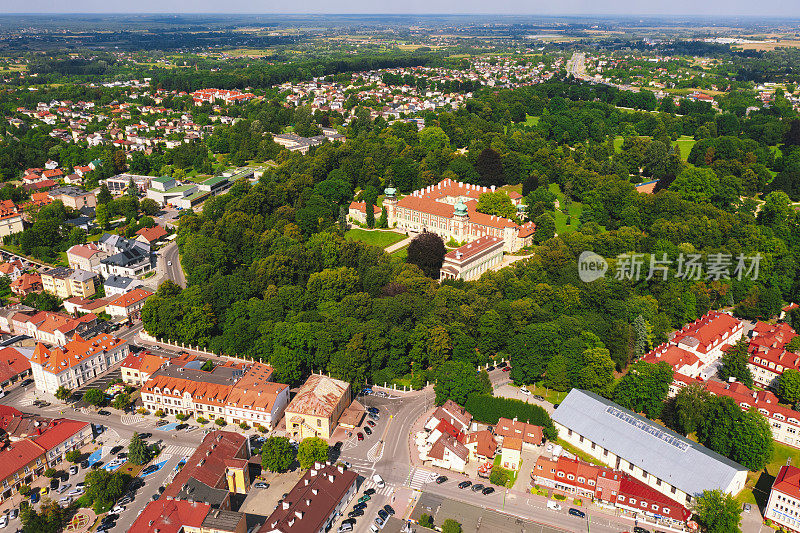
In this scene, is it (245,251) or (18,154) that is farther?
(18,154)

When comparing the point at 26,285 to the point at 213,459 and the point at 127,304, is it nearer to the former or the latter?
the point at 127,304

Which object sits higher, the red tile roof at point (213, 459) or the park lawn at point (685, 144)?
the park lawn at point (685, 144)

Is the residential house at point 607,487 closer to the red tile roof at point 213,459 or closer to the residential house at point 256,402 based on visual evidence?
the residential house at point 256,402

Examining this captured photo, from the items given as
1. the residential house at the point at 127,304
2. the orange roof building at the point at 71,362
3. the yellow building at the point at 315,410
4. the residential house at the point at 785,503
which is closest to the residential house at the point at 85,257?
the residential house at the point at 127,304

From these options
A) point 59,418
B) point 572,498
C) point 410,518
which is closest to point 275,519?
point 410,518

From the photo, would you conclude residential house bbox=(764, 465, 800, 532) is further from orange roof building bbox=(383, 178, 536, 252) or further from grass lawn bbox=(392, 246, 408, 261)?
grass lawn bbox=(392, 246, 408, 261)

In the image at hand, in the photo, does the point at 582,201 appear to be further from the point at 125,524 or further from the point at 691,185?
the point at 125,524
